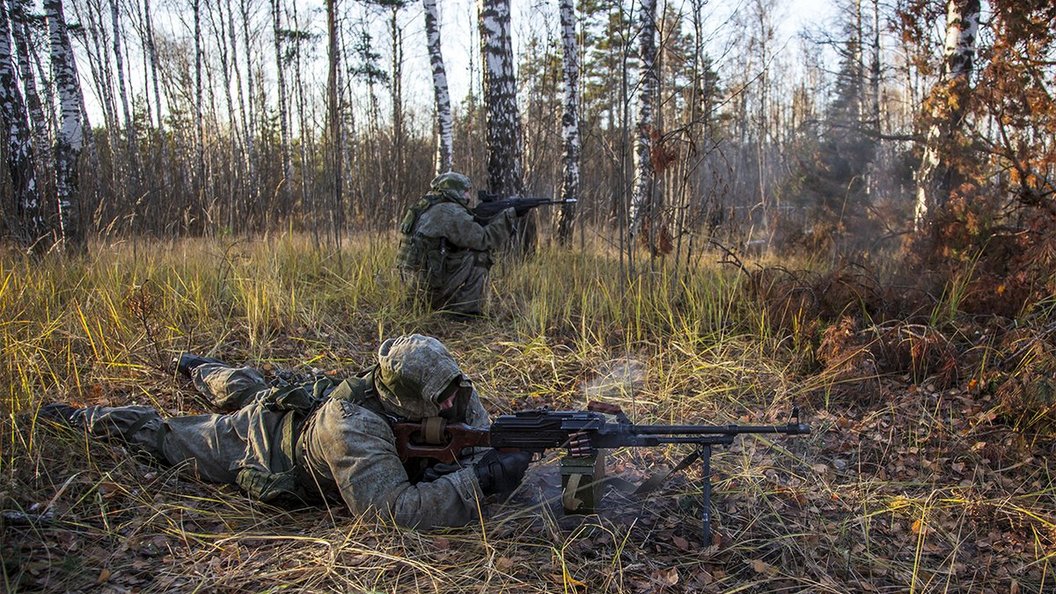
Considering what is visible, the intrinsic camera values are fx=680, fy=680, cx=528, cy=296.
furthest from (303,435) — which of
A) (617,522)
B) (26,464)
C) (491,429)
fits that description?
(617,522)

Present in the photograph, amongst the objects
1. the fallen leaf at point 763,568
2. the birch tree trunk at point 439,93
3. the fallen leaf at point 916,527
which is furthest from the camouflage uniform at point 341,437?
the birch tree trunk at point 439,93

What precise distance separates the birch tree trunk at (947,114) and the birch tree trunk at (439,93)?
616 cm

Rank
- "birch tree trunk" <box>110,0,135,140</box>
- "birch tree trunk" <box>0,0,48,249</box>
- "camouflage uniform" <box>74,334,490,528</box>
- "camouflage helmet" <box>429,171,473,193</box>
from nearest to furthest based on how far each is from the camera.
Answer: "camouflage uniform" <box>74,334,490,528</box> < "camouflage helmet" <box>429,171,473,193</box> < "birch tree trunk" <box>0,0,48,249</box> < "birch tree trunk" <box>110,0,135,140</box>

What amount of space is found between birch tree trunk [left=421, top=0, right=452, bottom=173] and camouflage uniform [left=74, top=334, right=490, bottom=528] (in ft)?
23.2

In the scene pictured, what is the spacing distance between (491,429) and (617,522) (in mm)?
725

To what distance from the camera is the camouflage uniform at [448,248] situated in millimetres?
5895

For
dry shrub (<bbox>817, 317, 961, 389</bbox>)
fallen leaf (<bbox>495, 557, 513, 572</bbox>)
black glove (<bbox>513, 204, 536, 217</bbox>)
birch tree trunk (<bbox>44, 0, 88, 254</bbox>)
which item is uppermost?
birch tree trunk (<bbox>44, 0, 88, 254</bbox>)

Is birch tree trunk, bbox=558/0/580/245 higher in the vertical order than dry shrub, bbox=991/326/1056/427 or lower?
higher

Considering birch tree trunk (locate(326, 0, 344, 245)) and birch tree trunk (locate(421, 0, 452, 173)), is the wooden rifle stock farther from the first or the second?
birch tree trunk (locate(421, 0, 452, 173))

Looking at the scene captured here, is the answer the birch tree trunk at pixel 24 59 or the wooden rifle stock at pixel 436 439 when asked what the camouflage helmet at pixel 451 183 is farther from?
the birch tree trunk at pixel 24 59

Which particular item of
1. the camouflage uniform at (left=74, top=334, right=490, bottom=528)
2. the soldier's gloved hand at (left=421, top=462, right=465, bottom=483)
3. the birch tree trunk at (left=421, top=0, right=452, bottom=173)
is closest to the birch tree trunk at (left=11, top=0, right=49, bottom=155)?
the birch tree trunk at (left=421, top=0, right=452, bottom=173)

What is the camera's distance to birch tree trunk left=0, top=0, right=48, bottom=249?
6.78 m

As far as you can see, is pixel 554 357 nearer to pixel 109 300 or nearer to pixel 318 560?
pixel 318 560

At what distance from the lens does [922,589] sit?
2676mm
